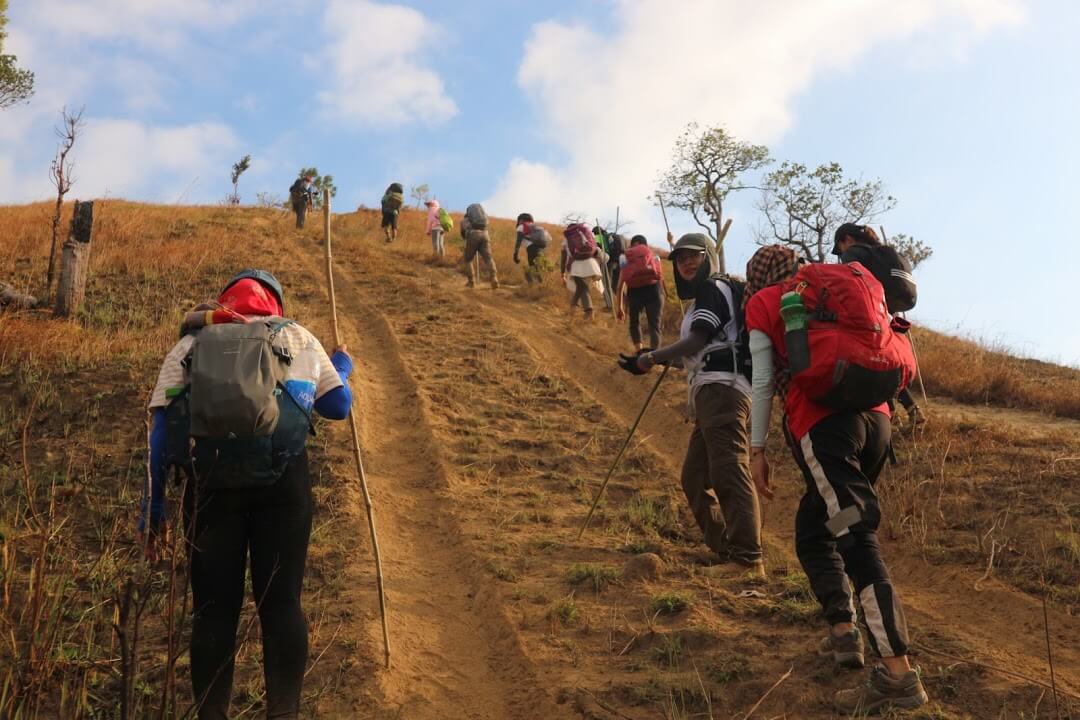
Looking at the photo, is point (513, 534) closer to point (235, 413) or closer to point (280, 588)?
point (280, 588)

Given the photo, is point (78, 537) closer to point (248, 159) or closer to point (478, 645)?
point (478, 645)

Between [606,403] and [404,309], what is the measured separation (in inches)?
177

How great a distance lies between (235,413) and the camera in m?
3.09

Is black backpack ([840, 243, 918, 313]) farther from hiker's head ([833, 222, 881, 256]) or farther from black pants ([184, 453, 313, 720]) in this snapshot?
black pants ([184, 453, 313, 720])

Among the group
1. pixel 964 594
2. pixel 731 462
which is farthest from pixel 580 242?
pixel 964 594

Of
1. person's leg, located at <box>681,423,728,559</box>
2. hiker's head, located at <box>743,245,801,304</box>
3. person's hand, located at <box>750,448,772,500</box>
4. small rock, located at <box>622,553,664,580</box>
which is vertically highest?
hiker's head, located at <box>743,245,801,304</box>

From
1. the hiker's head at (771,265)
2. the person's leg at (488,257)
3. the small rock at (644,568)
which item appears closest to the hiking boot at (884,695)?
the small rock at (644,568)

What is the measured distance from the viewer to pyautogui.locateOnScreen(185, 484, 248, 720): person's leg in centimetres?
323

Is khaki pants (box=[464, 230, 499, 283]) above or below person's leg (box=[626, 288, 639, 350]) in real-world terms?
above

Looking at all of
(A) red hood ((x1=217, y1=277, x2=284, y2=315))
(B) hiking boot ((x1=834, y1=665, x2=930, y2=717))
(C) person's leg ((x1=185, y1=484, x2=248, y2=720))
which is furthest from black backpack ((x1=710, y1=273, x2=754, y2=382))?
(C) person's leg ((x1=185, y1=484, x2=248, y2=720))

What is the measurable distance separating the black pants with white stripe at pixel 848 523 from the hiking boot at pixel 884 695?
11 cm

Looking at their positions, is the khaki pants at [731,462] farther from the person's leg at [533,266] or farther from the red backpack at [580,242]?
the person's leg at [533,266]

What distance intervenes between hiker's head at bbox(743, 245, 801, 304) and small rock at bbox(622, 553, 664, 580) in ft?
5.42

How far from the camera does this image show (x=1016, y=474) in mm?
6969
